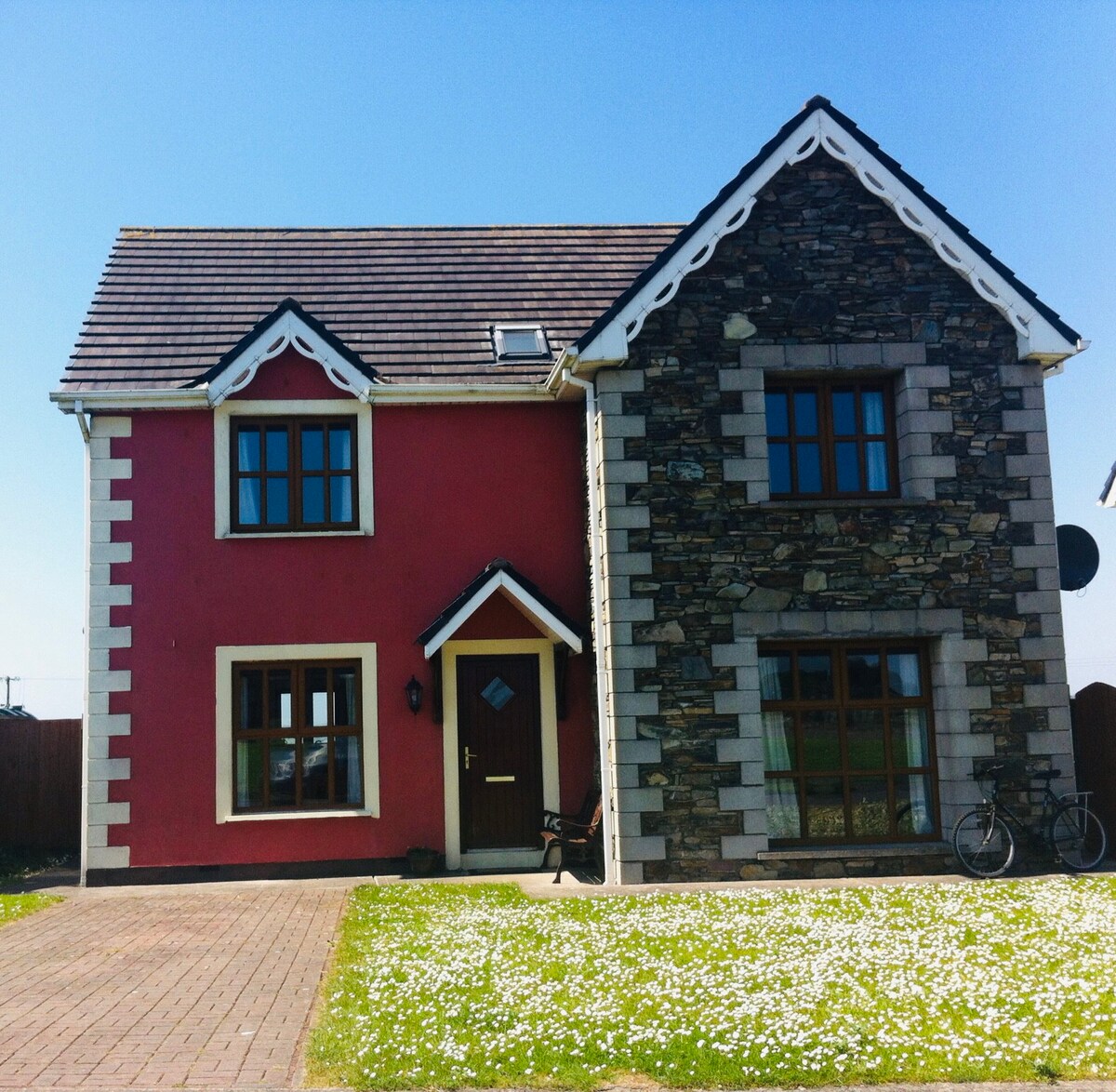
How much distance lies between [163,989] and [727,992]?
12.9ft

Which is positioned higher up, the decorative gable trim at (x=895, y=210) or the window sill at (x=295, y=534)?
the decorative gable trim at (x=895, y=210)

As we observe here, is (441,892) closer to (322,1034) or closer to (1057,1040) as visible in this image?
(322,1034)

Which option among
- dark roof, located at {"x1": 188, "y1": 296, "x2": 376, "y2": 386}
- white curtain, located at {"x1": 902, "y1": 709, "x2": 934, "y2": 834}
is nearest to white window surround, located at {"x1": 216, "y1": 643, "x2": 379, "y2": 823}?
dark roof, located at {"x1": 188, "y1": 296, "x2": 376, "y2": 386}

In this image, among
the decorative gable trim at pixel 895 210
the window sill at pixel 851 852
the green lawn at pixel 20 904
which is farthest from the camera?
the decorative gable trim at pixel 895 210

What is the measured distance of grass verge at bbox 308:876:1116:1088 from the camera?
672 centimetres

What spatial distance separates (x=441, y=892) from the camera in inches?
500

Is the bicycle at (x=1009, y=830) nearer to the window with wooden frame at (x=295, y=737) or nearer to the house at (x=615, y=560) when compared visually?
the house at (x=615, y=560)

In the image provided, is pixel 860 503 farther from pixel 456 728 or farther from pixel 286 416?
pixel 286 416

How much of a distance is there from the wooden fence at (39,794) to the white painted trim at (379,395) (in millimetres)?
5157

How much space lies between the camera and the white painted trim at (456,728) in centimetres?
1465

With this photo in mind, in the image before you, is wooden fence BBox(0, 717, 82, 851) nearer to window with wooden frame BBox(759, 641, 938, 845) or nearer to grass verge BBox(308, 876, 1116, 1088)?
grass verge BBox(308, 876, 1116, 1088)

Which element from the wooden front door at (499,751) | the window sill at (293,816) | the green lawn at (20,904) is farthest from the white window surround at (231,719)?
the green lawn at (20,904)

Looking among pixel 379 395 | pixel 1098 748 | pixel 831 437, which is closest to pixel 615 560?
pixel 831 437

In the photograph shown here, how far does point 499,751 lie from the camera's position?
49.0ft
